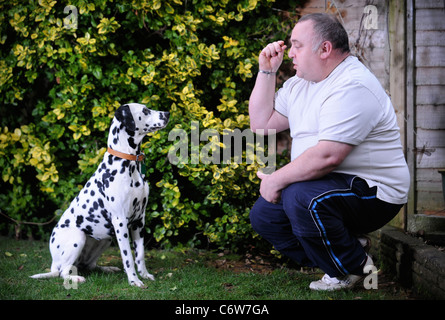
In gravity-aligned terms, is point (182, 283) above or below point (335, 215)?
below

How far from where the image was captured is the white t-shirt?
8.68ft

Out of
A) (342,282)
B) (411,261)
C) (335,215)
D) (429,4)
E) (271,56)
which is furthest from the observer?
(429,4)

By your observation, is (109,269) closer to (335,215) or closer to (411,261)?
(335,215)

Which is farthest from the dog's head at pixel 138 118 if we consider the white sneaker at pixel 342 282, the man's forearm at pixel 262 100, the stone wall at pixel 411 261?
the stone wall at pixel 411 261

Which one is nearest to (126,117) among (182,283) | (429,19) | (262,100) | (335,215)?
(262,100)

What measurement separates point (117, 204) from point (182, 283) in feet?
2.33

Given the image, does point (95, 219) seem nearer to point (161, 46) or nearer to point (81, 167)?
point (81, 167)

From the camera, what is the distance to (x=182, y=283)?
328cm

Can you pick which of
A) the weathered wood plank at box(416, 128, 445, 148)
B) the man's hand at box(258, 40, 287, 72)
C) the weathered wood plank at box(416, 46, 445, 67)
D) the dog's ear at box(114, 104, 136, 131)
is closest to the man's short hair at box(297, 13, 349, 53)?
the man's hand at box(258, 40, 287, 72)

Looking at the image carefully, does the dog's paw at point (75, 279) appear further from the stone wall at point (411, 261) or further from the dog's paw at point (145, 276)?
the stone wall at point (411, 261)

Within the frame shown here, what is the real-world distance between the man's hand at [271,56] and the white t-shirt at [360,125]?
390 millimetres

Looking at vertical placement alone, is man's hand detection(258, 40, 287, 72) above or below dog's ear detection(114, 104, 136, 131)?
above

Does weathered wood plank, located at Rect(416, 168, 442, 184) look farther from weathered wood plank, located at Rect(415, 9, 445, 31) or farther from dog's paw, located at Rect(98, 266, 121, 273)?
dog's paw, located at Rect(98, 266, 121, 273)
